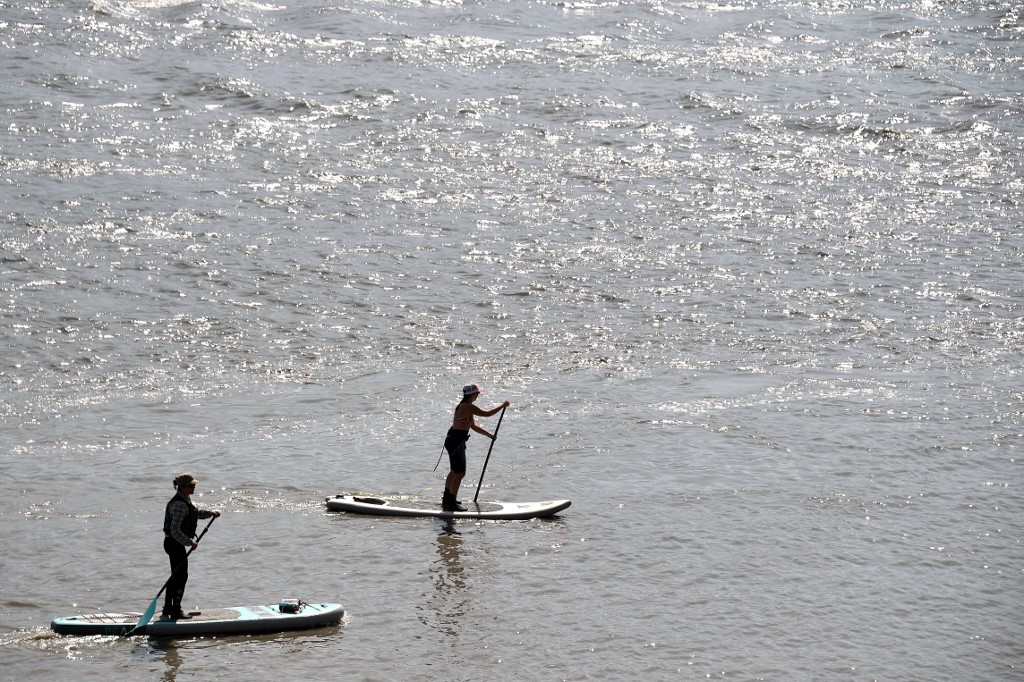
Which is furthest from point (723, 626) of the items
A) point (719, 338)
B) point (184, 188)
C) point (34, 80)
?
point (34, 80)

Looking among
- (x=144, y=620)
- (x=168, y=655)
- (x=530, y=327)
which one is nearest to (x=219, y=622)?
(x=168, y=655)

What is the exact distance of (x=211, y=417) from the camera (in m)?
25.2

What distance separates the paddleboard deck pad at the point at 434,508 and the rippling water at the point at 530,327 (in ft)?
1.12

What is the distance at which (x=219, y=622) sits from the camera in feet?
51.1

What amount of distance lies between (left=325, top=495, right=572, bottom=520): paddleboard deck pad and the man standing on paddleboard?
4689 millimetres

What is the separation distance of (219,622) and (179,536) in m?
1.19

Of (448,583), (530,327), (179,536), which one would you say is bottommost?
(448,583)

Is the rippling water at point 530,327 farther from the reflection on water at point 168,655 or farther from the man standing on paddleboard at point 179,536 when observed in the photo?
the man standing on paddleboard at point 179,536

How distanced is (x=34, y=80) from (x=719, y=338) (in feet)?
94.7

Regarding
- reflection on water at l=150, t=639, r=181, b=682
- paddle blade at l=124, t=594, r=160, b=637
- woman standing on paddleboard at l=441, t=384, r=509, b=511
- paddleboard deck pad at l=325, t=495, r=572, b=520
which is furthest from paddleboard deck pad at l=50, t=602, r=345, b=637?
woman standing on paddleboard at l=441, t=384, r=509, b=511

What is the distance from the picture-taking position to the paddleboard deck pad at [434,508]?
66.1ft

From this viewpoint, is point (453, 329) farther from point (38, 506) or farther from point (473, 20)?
point (473, 20)

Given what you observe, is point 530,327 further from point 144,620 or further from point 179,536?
point 144,620

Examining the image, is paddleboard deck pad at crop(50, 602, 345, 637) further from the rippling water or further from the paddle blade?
the rippling water
